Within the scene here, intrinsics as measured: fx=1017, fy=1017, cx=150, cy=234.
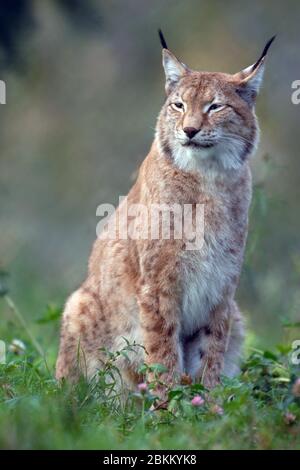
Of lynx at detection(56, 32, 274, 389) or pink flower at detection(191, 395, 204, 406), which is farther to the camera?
lynx at detection(56, 32, 274, 389)

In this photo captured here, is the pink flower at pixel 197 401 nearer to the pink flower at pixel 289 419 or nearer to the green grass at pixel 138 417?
the green grass at pixel 138 417

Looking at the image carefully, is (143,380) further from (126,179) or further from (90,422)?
(126,179)

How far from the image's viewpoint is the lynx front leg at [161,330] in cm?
610

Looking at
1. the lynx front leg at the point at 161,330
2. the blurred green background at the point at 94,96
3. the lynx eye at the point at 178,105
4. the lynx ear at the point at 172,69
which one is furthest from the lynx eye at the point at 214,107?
the blurred green background at the point at 94,96

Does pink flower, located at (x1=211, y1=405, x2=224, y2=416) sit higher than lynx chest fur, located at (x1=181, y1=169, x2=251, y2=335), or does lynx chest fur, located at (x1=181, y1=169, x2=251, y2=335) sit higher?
lynx chest fur, located at (x1=181, y1=169, x2=251, y2=335)

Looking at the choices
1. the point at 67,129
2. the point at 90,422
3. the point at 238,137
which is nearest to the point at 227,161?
the point at 238,137

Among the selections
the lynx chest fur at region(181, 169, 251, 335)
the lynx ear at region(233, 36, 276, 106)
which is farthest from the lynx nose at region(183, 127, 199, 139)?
the lynx ear at region(233, 36, 276, 106)

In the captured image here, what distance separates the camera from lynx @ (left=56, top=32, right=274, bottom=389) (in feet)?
20.0

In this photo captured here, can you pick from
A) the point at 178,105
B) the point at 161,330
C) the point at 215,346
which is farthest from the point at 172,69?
the point at 215,346

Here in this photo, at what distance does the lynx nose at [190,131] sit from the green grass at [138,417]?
1.47m

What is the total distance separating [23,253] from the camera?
11.8 metres

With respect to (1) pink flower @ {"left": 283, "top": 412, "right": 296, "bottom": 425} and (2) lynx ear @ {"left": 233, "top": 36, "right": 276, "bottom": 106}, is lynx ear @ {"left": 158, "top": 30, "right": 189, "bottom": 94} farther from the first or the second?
(1) pink flower @ {"left": 283, "top": 412, "right": 296, "bottom": 425}

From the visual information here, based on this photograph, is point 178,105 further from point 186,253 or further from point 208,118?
point 186,253
